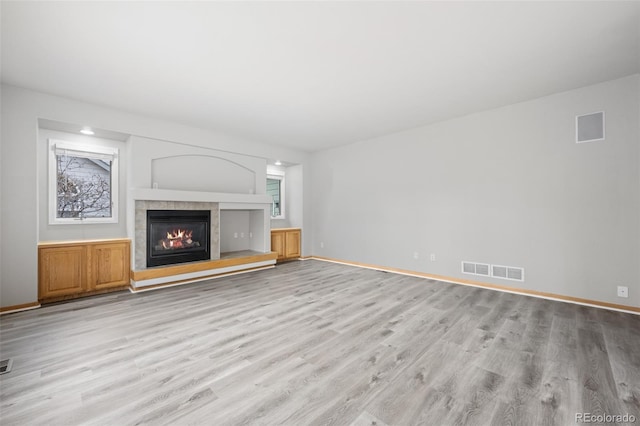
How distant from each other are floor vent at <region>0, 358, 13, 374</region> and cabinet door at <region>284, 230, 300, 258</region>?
4882mm

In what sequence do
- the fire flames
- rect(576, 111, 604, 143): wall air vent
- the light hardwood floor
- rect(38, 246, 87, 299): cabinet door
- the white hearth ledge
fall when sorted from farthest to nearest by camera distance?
the fire flames < the white hearth ledge < rect(38, 246, 87, 299): cabinet door < rect(576, 111, 604, 143): wall air vent < the light hardwood floor

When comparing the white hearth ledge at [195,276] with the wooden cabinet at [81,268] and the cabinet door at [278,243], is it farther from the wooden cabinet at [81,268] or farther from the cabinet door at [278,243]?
the cabinet door at [278,243]

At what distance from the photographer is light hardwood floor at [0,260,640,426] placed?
1.65 m

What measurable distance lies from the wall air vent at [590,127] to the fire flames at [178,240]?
639 cm

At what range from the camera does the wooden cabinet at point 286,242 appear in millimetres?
6578

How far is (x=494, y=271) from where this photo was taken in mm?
4258

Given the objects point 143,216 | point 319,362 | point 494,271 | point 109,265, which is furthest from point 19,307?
point 494,271

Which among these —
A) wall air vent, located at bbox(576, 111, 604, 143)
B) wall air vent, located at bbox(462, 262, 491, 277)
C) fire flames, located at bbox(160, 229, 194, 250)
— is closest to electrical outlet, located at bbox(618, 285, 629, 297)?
wall air vent, located at bbox(462, 262, 491, 277)

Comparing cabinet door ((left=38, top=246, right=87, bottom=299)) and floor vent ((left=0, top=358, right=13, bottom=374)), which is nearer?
floor vent ((left=0, top=358, right=13, bottom=374))

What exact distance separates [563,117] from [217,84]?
15.6 feet

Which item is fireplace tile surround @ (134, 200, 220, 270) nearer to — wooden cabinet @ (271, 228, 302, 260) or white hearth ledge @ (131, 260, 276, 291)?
white hearth ledge @ (131, 260, 276, 291)

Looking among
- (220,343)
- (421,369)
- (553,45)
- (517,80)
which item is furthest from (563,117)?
(220,343)

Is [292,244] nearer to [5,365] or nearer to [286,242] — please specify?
[286,242]

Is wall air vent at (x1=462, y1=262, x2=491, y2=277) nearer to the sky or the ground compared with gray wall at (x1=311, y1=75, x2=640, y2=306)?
nearer to the ground
